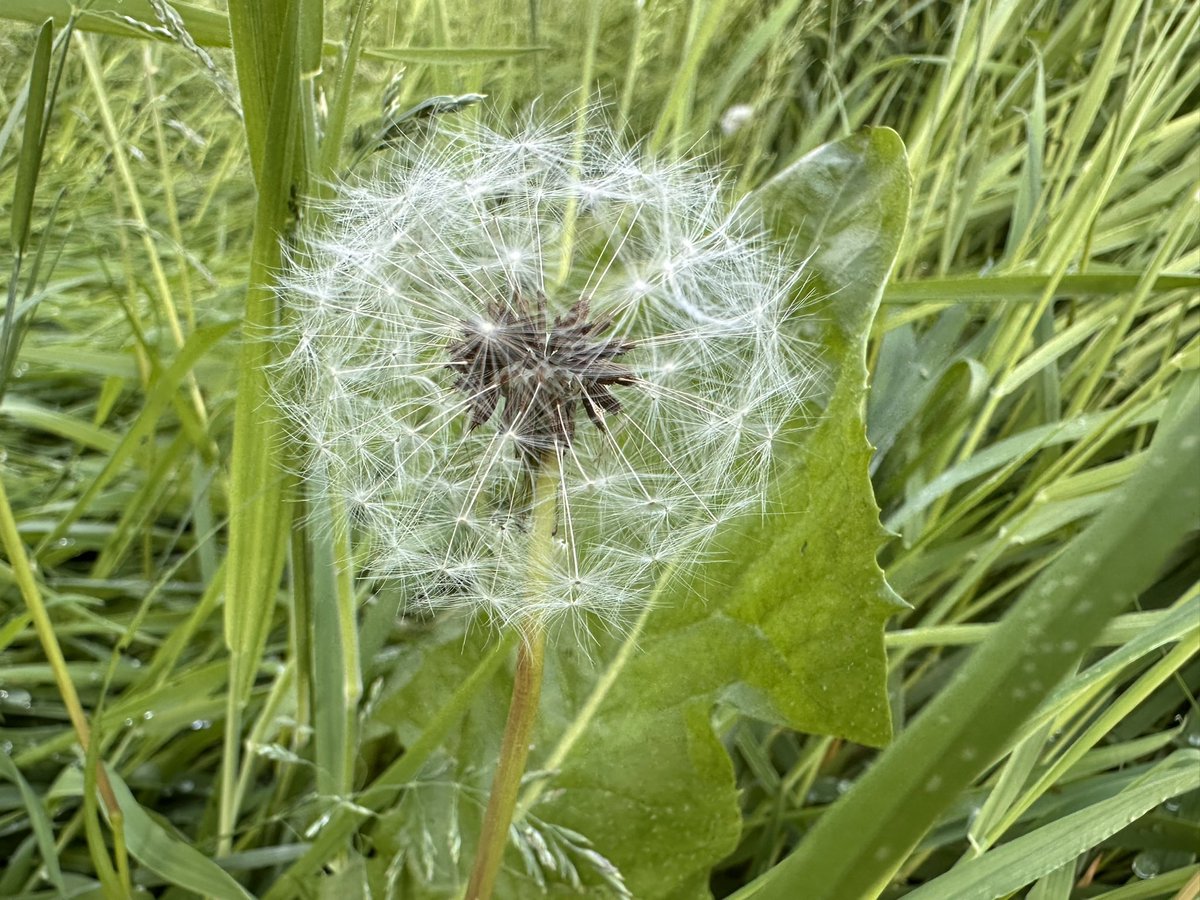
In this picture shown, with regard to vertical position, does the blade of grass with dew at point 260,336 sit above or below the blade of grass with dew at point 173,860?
above

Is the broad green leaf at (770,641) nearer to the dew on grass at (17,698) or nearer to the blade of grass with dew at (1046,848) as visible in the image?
the blade of grass with dew at (1046,848)

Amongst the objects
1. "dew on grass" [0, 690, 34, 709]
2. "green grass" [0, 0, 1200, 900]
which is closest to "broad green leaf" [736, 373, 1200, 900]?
"green grass" [0, 0, 1200, 900]

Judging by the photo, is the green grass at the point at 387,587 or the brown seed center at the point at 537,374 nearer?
the brown seed center at the point at 537,374

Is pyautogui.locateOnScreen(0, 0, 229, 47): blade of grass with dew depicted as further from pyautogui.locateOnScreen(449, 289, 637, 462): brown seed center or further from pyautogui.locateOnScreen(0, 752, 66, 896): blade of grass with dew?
pyautogui.locateOnScreen(0, 752, 66, 896): blade of grass with dew

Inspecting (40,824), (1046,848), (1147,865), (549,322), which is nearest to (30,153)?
(549,322)

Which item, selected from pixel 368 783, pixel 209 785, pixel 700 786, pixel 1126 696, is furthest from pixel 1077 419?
pixel 209 785

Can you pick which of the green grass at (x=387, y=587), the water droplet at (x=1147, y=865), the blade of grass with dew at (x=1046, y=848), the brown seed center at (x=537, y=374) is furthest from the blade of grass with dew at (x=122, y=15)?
the water droplet at (x=1147, y=865)

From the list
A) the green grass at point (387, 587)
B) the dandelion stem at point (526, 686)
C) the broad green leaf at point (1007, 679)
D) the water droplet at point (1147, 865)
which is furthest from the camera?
the water droplet at point (1147, 865)

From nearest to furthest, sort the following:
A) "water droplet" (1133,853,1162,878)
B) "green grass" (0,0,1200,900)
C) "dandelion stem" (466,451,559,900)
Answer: "dandelion stem" (466,451,559,900) < "green grass" (0,0,1200,900) < "water droplet" (1133,853,1162,878)
